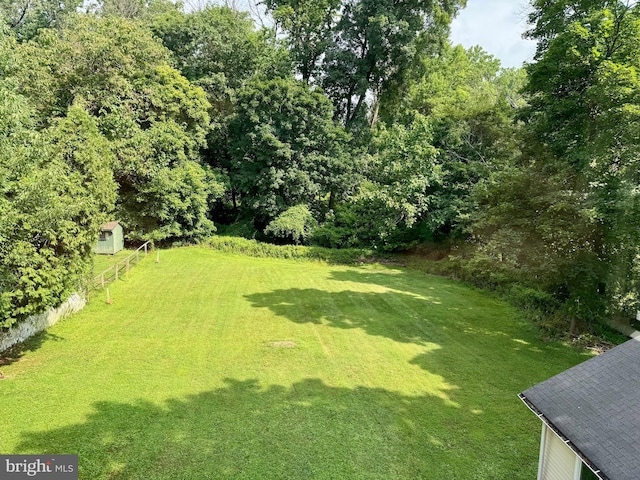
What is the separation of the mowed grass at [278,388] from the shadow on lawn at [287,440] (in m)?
0.03

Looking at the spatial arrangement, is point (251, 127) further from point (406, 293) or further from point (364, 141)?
point (406, 293)

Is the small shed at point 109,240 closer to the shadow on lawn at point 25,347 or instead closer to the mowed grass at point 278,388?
the mowed grass at point 278,388

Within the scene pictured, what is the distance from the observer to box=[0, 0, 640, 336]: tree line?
1045 cm

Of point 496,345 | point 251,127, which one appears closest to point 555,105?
point 496,345

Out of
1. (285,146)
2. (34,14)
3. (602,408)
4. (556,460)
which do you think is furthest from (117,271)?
(34,14)

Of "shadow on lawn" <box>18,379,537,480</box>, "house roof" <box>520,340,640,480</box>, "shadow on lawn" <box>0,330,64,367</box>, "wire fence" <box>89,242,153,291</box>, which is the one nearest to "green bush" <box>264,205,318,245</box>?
"wire fence" <box>89,242,153,291</box>

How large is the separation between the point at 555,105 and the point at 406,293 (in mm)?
9452

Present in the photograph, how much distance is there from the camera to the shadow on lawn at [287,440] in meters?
6.78

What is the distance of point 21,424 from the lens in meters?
7.50

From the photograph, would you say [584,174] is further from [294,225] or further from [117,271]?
[117,271]

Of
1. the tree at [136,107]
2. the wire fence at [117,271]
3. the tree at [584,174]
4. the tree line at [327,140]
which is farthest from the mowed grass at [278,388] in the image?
the tree at [136,107]

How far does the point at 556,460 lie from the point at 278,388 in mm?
5699

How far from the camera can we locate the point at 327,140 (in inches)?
1075

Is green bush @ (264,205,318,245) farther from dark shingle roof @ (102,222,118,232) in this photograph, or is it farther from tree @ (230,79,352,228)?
dark shingle roof @ (102,222,118,232)
